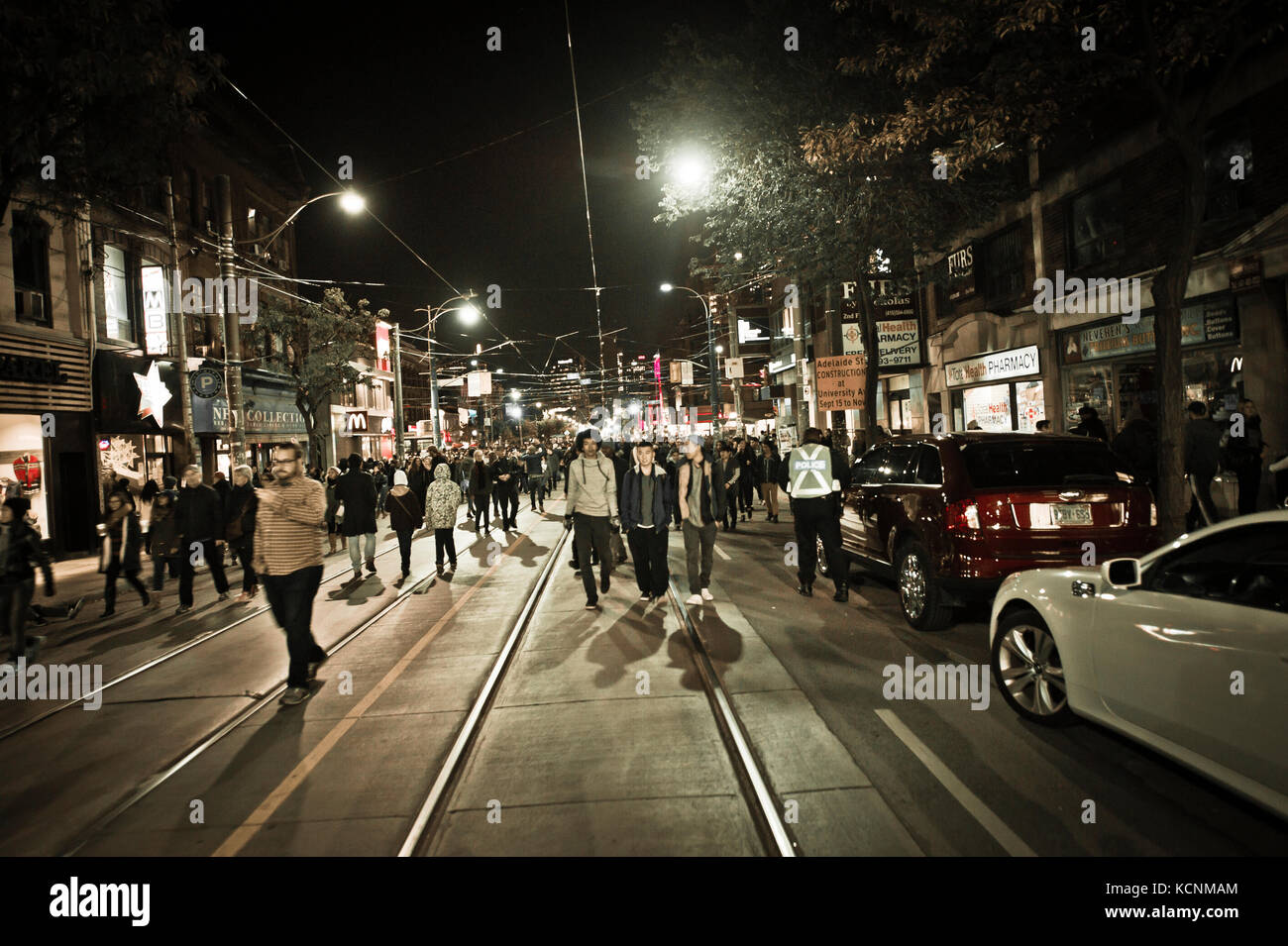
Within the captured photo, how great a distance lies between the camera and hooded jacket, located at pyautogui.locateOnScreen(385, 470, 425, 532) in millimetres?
12484

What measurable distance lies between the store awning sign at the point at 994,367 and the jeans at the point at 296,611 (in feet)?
58.0

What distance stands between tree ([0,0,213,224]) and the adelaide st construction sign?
38.7 ft

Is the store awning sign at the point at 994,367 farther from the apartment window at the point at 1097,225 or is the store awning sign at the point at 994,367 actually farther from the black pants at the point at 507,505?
the black pants at the point at 507,505

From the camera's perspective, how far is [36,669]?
8.19 m

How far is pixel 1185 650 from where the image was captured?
402 cm

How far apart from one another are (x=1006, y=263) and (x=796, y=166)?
861 cm

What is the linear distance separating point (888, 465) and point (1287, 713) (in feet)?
19.6

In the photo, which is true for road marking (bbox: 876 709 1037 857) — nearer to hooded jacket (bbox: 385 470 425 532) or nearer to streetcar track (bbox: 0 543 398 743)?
streetcar track (bbox: 0 543 398 743)

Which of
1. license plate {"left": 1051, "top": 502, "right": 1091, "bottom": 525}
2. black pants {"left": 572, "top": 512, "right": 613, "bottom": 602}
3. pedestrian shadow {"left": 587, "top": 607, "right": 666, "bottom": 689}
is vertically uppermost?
license plate {"left": 1051, "top": 502, "right": 1091, "bottom": 525}

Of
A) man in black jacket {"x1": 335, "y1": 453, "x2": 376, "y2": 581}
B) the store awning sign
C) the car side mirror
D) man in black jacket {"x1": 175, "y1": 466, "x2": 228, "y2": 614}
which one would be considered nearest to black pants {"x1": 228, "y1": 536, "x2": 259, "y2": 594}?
man in black jacket {"x1": 175, "y1": 466, "x2": 228, "y2": 614}

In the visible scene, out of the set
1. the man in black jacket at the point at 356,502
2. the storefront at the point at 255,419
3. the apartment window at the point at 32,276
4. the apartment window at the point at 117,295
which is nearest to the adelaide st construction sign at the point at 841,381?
the man in black jacket at the point at 356,502

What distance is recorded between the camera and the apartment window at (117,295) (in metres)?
21.0
